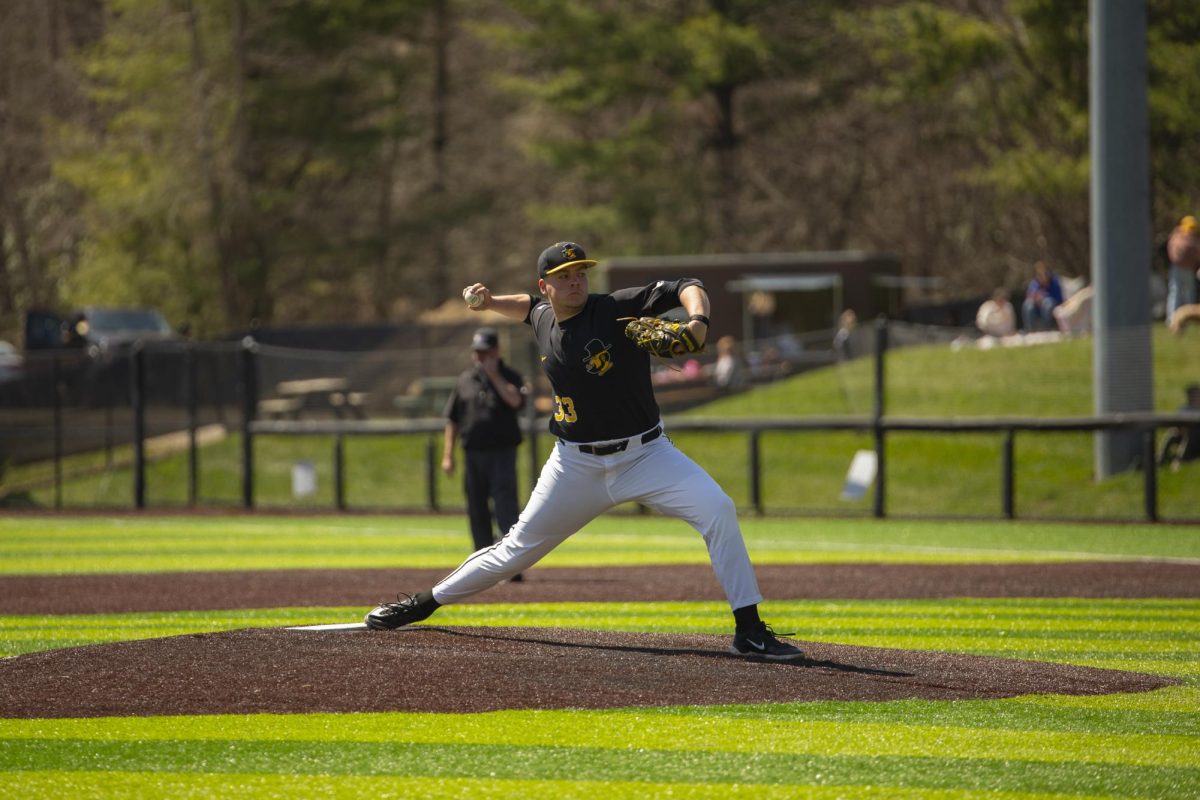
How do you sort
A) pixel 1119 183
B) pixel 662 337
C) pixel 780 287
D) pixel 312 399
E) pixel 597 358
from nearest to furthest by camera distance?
1. pixel 662 337
2. pixel 597 358
3. pixel 1119 183
4. pixel 312 399
5. pixel 780 287

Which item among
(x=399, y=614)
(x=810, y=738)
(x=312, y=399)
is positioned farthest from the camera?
(x=312, y=399)

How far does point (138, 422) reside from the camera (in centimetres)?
2475

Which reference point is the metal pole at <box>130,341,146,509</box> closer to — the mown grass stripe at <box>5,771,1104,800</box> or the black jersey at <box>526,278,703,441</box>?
the black jersey at <box>526,278,703,441</box>

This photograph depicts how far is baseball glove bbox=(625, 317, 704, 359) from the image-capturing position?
22.7ft

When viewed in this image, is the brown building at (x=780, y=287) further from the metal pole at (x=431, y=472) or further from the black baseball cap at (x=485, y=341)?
the black baseball cap at (x=485, y=341)

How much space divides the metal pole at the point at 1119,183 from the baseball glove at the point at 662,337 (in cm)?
1361

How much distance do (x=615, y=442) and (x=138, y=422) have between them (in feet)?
60.8

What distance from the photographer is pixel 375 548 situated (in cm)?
1703

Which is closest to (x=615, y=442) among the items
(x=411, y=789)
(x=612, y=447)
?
(x=612, y=447)

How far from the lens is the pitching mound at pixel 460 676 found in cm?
669

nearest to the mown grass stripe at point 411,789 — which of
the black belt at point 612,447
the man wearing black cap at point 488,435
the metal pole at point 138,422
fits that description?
the black belt at point 612,447

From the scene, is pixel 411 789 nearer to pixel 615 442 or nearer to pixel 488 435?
pixel 615 442

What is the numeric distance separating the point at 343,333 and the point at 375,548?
62.3 ft

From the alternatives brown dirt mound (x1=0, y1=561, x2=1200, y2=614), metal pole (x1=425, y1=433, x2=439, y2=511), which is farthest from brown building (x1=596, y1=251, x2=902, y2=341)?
brown dirt mound (x1=0, y1=561, x2=1200, y2=614)
